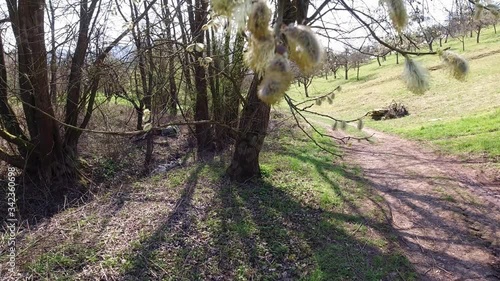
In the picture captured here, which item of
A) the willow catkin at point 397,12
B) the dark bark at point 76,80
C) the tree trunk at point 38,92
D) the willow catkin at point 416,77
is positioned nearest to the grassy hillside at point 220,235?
the tree trunk at point 38,92

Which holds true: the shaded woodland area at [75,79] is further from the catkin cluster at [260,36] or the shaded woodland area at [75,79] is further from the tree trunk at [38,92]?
the catkin cluster at [260,36]

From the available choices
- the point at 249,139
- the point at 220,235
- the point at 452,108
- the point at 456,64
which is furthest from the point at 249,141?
the point at 452,108

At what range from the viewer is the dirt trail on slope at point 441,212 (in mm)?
4648

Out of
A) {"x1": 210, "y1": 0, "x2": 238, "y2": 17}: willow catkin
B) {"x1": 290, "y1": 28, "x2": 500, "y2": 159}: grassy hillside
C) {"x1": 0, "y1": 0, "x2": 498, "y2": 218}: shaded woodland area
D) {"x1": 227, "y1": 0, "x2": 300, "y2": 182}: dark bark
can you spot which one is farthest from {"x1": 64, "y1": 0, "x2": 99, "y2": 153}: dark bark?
{"x1": 210, "y1": 0, "x2": 238, "y2": 17}: willow catkin

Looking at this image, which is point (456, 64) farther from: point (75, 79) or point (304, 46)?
point (75, 79)

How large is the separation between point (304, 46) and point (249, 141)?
5.48 m

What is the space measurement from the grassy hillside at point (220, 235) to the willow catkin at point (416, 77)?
2959mm

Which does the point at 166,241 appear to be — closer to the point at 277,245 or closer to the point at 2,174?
the point at 277,245

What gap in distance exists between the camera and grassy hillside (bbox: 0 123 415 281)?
435 centimetres

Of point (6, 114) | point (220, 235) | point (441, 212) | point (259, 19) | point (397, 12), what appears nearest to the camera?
point (259, 19)

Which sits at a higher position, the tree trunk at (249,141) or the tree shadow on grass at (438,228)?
the tree trunk at (249,141)

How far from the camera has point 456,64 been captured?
1.71 metres

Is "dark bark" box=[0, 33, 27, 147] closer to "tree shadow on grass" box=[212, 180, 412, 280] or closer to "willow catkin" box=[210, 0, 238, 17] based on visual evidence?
"tree shadow on grass" box=[212, 180, 412, 280]

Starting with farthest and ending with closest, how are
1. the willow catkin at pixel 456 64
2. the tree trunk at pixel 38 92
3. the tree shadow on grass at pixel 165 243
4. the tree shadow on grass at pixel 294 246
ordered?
the tree trunk at pixel 38 92, the tree shadow on grass at pixel 294 246, the tree shadow on grass at pixel 165 243, the willow catkin at pixel 456 64
